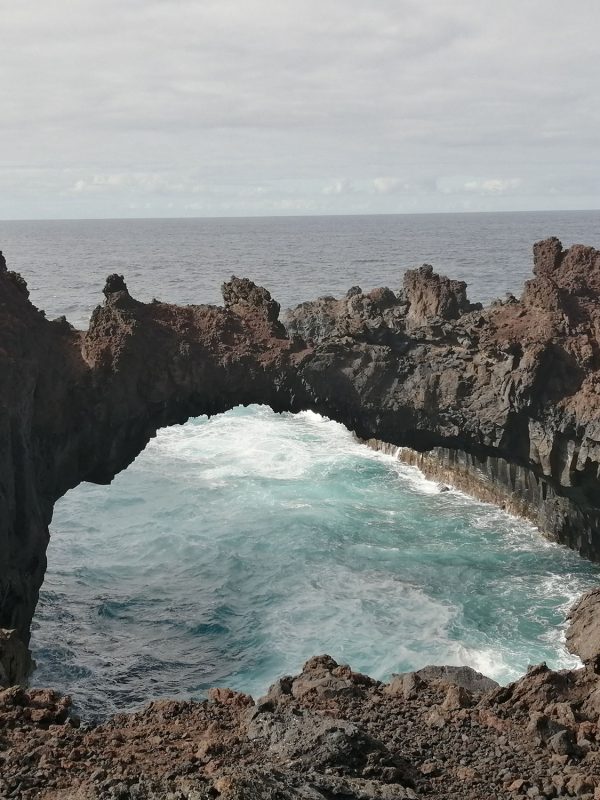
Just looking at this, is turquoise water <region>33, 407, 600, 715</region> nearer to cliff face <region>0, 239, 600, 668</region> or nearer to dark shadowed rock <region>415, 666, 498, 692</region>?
cliff face <region>0, 239, 600, 668</region>

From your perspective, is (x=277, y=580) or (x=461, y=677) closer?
(x=461, y=677)

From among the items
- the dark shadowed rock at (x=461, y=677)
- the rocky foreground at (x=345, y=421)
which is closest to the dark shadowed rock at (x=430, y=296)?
the rocky foreground at (x=345, y=421)

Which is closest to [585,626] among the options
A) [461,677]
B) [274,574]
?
[461,677]

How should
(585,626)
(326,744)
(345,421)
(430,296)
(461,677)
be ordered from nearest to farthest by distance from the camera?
(326,744) → (461,677) → (585,626) → (345,421) → (430,296)

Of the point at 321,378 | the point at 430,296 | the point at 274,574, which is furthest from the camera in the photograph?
the point at 430,296

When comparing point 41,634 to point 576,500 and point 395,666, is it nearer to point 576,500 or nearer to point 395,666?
point 395,666

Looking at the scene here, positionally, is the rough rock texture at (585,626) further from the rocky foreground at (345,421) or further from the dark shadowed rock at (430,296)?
the dark shadowed rock at (430,296)

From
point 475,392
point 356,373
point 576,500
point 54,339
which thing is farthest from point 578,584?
point 54,339

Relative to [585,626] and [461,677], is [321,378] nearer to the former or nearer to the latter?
[585,626]

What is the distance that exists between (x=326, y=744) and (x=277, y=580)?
16.1 meters

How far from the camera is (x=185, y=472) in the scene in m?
38.4

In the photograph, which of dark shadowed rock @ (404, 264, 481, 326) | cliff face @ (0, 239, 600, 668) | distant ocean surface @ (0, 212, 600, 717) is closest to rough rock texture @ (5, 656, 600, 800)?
distant ocean surface @ (0, 212, 600, 717)

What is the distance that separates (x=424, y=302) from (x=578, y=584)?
1332 cm

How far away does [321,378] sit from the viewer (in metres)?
26.1
